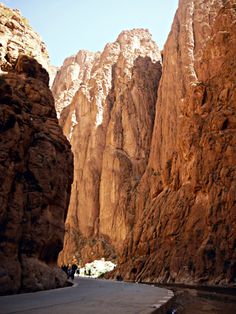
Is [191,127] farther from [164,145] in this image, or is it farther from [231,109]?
[164,145]

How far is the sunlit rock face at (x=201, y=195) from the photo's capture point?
A: 4200cm

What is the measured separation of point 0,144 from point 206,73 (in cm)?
4714

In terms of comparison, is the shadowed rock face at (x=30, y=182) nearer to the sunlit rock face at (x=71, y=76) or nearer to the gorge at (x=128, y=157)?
the gorge at (x=128, y=157)

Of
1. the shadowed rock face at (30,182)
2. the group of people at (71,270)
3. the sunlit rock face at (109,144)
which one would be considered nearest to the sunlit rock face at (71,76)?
the sunlit rock face at (109,144)

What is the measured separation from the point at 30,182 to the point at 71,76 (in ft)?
353

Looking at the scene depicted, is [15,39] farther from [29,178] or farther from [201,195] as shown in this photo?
[201,195]

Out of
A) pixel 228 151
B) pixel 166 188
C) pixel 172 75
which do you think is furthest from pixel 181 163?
pixel 172 75

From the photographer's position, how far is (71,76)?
125375 mm

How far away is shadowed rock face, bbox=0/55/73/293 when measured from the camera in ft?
59.4

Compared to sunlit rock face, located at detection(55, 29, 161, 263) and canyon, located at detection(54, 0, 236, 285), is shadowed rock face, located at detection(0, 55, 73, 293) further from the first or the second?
sunlit rock face, located at detection(55, 29, 161, 263)

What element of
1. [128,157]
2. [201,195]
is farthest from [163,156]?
[201,195]

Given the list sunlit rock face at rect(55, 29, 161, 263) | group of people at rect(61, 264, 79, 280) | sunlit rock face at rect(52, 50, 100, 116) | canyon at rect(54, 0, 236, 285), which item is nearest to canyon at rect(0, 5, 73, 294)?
group of people at rect(61, 264, 79, 280)

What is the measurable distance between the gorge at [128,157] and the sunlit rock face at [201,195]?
15 centimetres

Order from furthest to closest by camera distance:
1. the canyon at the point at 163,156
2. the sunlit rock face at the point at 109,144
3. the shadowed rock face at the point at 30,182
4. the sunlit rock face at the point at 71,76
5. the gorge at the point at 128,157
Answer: the sunlit rock face at the point at 71,76
the sunlit rock face at the point at 109,144
the canyon at the point at 163,156
the gorge at the point at 128,157
the shadowed rock face at the point at 30,182
